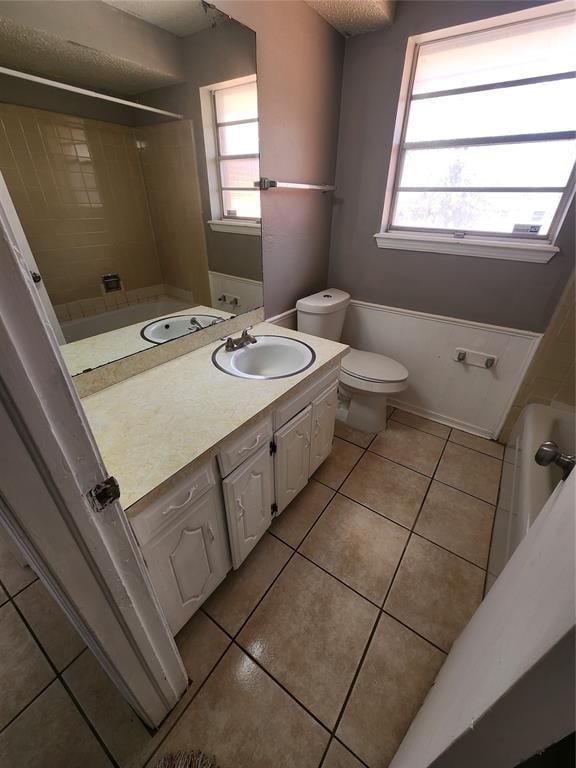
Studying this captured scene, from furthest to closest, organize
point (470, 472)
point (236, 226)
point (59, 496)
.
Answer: point (470, 472) → point (236, 226) → point (59, 496)

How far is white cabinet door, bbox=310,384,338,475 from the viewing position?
144cm

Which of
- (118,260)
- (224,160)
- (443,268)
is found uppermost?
(224,160)

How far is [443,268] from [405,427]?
1066 mm

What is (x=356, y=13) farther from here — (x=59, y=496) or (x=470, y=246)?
(x=59, y=496)

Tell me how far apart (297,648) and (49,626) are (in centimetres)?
94

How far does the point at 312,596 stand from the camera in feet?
4.12

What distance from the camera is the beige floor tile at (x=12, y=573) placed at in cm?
129

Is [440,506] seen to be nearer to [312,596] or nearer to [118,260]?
[312,596]

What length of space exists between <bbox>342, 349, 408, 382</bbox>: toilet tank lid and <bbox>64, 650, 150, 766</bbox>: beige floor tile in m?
1.72

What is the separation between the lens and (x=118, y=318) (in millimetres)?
1120

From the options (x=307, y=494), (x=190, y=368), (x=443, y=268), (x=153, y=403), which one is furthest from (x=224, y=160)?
(x=307, y=494)

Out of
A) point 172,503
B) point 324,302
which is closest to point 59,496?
point 172,503

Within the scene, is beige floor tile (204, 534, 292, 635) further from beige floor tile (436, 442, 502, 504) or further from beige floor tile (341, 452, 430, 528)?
beige floor tile (436, 442, 502, 504)

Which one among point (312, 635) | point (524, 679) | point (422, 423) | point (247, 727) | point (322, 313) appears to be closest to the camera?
point (524, 679)
